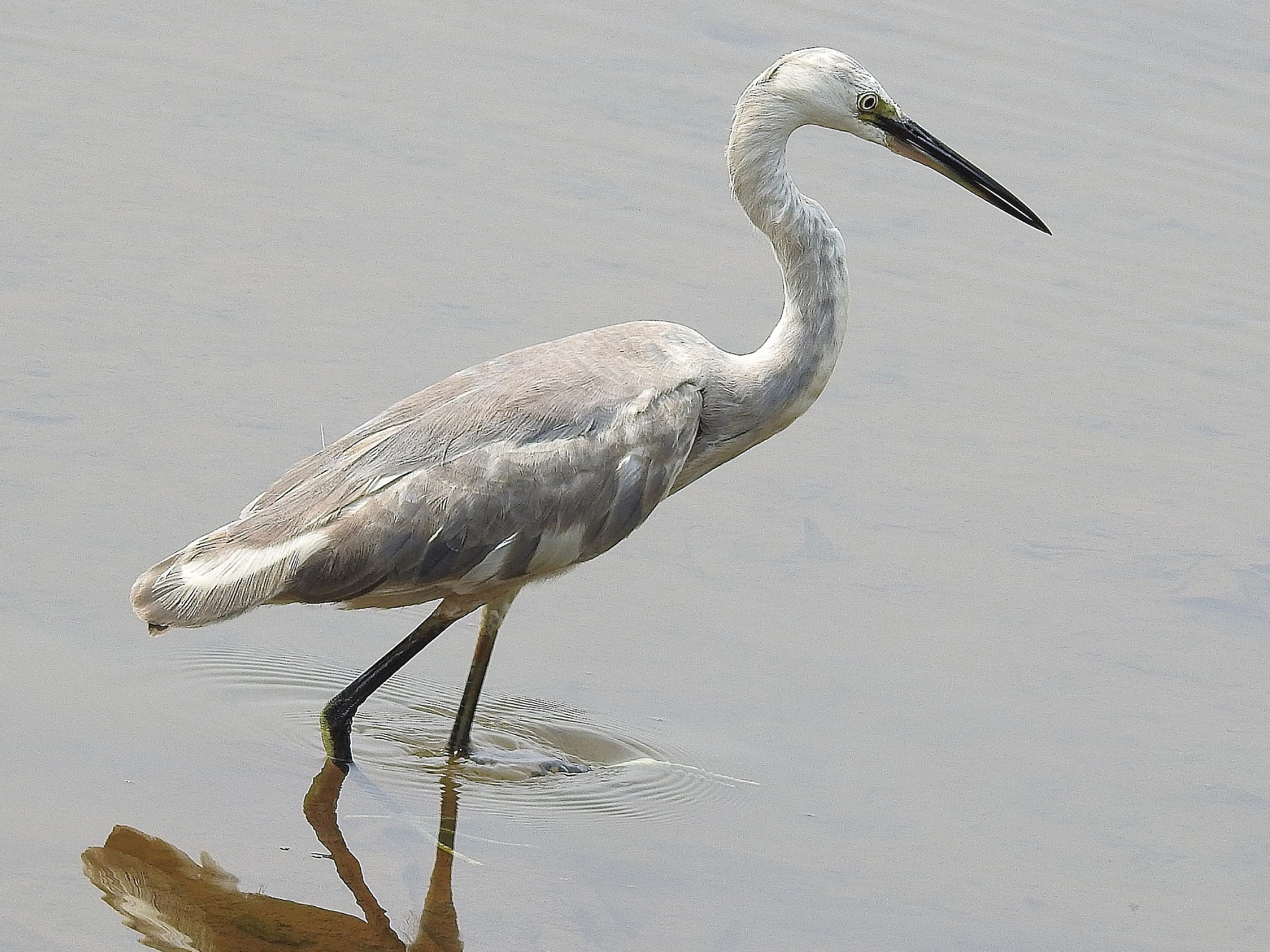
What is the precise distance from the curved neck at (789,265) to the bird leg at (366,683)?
3.57 feet

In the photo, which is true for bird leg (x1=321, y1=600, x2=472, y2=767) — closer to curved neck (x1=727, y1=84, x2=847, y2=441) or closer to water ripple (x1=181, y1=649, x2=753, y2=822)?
water ripple (x1=181, y1=649, x2=753, y2=822)

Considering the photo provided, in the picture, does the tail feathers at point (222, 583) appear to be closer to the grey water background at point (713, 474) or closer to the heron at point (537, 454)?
the heron at point (537, 454)

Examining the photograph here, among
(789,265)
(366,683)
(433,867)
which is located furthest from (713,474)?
(433,867)

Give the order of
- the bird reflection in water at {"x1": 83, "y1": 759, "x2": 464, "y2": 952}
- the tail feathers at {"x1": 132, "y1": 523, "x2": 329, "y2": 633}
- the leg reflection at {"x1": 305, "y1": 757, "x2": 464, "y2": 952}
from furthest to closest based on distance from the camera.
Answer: the tail feathers at {"x1": 132, "y1": 523, "x2": 329, "y2": 633} < the leg reflection at {"x1": 305, "y1": 757, "x2": 464, "y2": 952} < the bird reflection in water at {"x1": 83, "y1": 759, "x2": 464, "y2": 952}

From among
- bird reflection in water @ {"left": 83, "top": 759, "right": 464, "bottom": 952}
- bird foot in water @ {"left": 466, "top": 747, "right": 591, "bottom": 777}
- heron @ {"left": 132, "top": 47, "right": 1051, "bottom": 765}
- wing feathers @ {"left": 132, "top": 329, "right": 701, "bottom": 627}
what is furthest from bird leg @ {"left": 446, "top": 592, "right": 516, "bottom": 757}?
bird reflection in water @ {"left": 83, "top": 759, "right": 464, "bottom": 952}

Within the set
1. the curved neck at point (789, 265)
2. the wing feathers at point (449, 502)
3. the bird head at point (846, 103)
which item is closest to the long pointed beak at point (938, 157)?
the bird head at point (846, 103)

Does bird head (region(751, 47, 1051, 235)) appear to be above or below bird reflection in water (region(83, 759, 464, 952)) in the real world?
above

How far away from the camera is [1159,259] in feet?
29.3

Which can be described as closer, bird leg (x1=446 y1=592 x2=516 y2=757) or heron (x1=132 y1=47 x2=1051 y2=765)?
heron (x1=132 y1=47 x2=1051 y2=765)

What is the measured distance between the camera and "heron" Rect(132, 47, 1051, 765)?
5121 mm

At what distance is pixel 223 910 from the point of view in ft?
15.7

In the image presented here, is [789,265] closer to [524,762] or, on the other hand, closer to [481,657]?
[481,657]

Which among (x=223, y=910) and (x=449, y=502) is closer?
(x=223, y=910)

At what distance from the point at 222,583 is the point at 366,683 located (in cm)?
57
